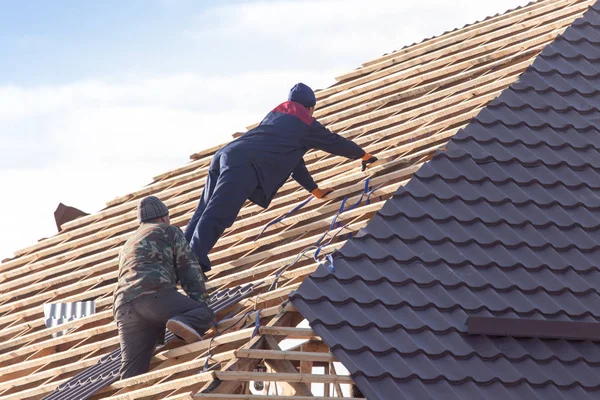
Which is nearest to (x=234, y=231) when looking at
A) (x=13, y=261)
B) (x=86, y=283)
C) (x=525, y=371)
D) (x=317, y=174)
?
(x=317, y=174)

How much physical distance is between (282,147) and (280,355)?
2.50m

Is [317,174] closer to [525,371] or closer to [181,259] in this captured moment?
[181,259]

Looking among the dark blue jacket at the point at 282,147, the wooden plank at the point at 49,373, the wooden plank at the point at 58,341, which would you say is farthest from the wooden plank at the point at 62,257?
the dark blue jacket at the point at 282,147

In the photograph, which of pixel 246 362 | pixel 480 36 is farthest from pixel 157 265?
pixel 480 36

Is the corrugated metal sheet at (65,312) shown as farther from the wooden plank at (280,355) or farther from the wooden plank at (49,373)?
the wooden plank at (280,355)

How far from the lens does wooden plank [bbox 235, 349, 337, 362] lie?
682cm

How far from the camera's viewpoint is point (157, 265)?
24.8ft

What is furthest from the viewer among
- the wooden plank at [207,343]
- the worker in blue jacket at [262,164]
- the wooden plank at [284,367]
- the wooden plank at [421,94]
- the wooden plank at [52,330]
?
the wooden plank at [421,94]

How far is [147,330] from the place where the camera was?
7617 mm

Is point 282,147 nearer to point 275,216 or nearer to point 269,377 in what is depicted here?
point 275,216

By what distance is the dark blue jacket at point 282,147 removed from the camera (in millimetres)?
8828

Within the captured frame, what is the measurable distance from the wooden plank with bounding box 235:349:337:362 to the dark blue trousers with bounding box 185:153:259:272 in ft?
5.11

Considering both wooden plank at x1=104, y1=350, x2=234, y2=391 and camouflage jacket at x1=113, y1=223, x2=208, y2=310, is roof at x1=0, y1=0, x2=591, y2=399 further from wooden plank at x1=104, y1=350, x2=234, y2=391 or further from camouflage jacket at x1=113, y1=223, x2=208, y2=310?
camouflage jacket at x1=113, y1=223, x2=208, y2=310

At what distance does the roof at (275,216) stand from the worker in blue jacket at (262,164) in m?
0.31
